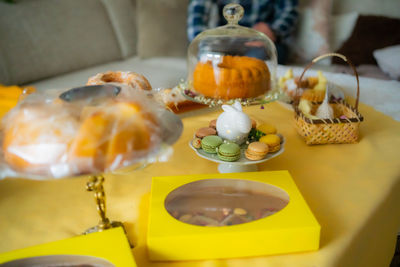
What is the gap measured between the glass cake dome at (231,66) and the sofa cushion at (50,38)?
885 millimetres

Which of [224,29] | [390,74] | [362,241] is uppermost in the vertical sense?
[224,29]

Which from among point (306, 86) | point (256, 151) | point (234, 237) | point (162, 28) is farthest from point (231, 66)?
point (162, 28)

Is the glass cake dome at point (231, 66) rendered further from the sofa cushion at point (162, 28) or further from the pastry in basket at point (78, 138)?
the sofa cushion at point (162, 28)

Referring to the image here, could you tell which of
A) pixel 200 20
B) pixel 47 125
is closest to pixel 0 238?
pixel 47 125

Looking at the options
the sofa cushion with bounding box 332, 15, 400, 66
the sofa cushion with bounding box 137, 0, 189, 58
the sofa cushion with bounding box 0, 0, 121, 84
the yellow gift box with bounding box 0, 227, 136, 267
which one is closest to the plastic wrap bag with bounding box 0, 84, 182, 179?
the yellow gift box with bounding box 0, 227, 136, 267

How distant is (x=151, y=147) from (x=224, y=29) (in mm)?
888

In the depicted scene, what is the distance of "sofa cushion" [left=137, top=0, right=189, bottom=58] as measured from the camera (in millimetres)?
2057

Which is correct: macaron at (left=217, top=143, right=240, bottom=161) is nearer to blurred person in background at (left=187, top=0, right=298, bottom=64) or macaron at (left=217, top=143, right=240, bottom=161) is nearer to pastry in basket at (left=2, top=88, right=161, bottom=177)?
pastry in basket at (left=2, top=88, right=161, bottom=177)

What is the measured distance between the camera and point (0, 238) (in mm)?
628

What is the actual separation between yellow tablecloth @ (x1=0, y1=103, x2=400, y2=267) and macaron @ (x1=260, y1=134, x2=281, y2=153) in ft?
0.31

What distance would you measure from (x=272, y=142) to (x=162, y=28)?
1.52 m

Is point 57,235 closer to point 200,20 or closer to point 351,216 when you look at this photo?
point 351,216

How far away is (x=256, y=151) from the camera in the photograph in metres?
0.73

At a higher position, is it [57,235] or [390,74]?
[57,235]
